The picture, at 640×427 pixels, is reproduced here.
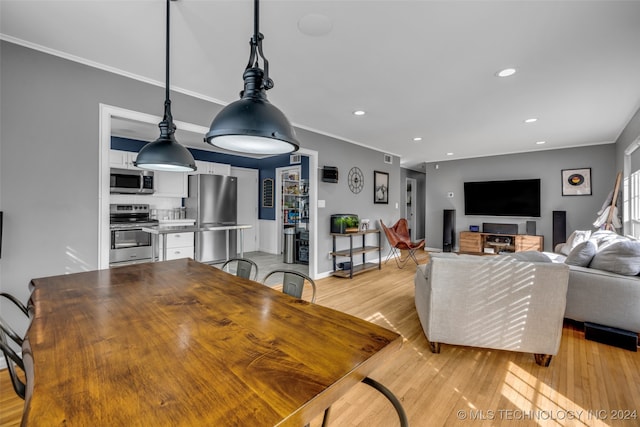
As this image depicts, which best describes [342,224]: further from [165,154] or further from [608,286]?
[165,154]

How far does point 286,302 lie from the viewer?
4.68 feet

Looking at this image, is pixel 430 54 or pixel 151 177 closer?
pixel 430 54

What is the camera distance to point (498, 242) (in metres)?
6.38

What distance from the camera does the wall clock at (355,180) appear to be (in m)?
5.28

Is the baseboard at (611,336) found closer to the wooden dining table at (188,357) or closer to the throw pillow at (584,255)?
the throw pillow at (584,255)

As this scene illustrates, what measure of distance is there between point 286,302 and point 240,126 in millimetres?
868

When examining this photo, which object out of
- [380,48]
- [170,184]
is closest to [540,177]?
[380,48]

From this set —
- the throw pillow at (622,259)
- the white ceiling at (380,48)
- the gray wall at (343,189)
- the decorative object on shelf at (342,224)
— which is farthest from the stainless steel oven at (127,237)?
the throw pillow at (622,259)

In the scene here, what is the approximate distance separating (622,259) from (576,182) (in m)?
4.16

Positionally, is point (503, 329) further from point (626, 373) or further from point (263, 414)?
point (263, 414)

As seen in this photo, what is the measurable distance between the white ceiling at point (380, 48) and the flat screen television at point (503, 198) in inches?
106

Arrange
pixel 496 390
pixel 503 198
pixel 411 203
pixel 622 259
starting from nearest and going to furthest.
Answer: pixel 496 390 < pixel 622 259 < pixel 503 198 < pixel 411 203

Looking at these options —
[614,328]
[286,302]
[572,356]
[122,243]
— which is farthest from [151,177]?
[614,328]

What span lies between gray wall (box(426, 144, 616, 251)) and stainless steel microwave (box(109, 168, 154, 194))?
21.5 feet
